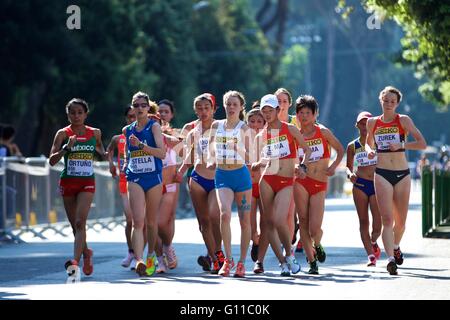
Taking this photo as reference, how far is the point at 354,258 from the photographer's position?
17.9 meters

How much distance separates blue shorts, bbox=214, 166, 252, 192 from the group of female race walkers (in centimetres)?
1

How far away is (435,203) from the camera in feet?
76.9

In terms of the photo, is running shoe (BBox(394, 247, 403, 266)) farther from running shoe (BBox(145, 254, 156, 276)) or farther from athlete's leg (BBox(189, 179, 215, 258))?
running shoe (BBox(145, 254, 156, 276))

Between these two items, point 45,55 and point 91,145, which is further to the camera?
point 45,55

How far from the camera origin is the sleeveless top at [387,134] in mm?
15273

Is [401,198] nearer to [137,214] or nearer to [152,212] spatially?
[152,212]

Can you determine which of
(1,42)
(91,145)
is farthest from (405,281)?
(1,42)

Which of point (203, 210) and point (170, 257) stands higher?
point (203, 210)

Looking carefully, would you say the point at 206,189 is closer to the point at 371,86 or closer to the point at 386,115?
the point at 386,115

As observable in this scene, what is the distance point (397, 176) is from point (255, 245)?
2.51 metres

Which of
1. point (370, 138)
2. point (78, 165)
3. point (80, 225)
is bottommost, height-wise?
point (80, 225)

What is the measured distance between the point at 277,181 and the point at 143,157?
137 centimetres

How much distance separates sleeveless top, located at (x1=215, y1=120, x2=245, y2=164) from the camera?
15.0 meters

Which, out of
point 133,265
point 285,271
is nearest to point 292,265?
point 285,271
